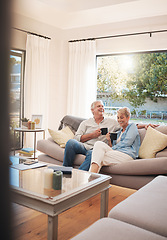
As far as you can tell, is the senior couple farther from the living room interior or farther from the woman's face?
the living room interior

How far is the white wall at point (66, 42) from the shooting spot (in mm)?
4711

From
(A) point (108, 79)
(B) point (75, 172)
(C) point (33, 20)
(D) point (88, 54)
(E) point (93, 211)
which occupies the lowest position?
(E) point (93, 211)

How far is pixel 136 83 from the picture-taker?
17.1 feet

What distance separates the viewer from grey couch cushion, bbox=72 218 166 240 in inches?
43.4

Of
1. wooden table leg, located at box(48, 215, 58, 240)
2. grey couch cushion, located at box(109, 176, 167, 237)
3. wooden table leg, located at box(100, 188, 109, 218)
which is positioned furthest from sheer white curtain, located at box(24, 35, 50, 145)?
grey couch cushion, located at box(109, 176, 167, 237)

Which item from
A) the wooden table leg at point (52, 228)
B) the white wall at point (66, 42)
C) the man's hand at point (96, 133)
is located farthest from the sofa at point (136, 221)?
the white wall at point (66, 42)

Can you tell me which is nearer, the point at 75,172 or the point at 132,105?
the point at 75,172

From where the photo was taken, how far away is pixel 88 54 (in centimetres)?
537

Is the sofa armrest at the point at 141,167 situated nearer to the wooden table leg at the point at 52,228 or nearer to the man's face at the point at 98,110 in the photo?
the man's face at the point at 98,110

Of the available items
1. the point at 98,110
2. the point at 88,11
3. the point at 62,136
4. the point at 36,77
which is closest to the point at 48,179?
the point at 62,136

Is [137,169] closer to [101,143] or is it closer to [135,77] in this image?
[101,143]

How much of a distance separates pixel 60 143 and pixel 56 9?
114 inches

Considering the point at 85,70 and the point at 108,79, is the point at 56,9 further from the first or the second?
the point at 108,79

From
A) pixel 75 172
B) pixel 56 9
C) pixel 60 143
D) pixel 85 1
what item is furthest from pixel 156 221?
pixel 56 9
